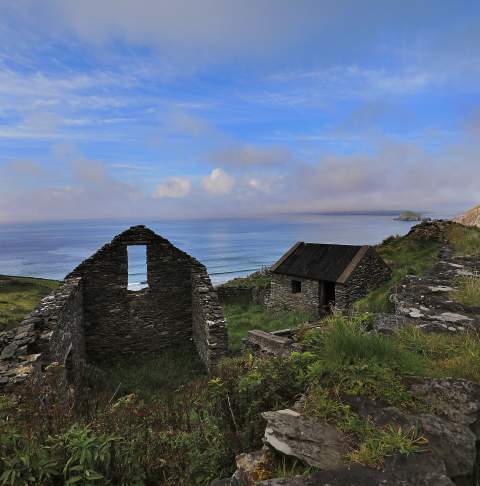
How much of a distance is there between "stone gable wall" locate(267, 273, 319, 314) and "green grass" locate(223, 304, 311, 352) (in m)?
0.61

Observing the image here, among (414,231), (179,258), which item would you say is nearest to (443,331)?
(179,258)

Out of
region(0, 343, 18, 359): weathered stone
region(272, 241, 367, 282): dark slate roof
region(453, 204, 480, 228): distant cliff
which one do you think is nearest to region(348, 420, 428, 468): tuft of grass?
region(0, 343, 18, 359): weathered stone

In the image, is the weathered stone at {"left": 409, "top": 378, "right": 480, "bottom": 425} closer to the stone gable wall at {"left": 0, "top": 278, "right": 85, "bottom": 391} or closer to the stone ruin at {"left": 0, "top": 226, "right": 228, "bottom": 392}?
the stone gable wall at {"left": 0, "top": 278, "right": 85, "bottom": 391}

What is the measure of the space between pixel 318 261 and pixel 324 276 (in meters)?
1.82

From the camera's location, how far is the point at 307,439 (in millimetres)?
2830

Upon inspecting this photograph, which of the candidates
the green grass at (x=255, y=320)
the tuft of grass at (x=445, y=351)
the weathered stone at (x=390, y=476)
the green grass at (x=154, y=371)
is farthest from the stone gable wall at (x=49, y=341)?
the green grass at (x=255, y=320)

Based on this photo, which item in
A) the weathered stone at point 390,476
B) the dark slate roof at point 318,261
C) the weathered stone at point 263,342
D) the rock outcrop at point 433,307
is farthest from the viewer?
the dark slate roof at point 318,261

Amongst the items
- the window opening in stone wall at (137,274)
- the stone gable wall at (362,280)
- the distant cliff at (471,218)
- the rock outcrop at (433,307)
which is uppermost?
the distant cliff at (471,218)

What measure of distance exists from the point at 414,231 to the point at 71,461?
27.5 meters

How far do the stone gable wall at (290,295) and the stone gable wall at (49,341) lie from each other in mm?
13285

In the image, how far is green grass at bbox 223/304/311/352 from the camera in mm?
18281

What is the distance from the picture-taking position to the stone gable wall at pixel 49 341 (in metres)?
6.99

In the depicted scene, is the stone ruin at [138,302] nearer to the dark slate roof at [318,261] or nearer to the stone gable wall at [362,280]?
the stone gable wall at [362,280]

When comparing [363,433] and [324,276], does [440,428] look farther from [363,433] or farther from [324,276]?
[324,276]
